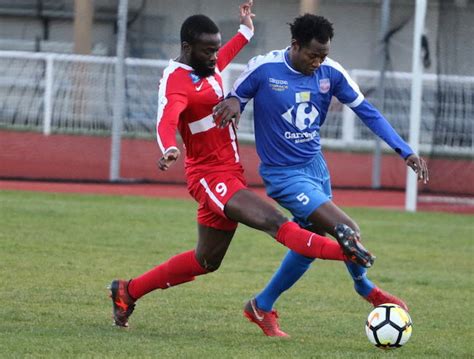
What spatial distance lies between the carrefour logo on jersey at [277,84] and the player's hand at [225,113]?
0.35 meters

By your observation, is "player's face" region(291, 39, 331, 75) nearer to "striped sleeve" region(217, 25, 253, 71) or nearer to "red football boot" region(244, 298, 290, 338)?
Answer: "striped sleeve" region(217, 25, 253, 71)

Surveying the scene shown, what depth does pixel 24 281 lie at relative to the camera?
8.41 metres

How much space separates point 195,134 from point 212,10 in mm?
9382

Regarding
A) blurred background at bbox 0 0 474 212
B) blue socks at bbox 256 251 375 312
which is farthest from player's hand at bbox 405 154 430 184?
blurred background at bbox 0 0 474 212

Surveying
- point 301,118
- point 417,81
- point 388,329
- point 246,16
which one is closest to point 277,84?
point 301,118

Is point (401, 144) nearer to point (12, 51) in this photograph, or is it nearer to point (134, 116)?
point (134, 116)

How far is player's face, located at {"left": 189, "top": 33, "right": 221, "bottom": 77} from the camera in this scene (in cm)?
666

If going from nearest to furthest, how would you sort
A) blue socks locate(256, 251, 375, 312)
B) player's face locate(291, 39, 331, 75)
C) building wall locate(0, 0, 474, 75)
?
player's face locate(291, 39, 331, 75), blue socks locate(256, 251, 375, 312), building wall locate(0, 0, 474, 75)

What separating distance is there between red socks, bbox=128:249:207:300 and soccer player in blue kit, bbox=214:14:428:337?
0.54 metres

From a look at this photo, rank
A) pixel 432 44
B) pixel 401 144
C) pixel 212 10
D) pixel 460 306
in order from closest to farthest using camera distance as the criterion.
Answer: pixel 401 144
pixel 460 306
pixel 432 44
pixel 212 10

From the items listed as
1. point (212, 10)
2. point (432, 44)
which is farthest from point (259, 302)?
point (212, 10)

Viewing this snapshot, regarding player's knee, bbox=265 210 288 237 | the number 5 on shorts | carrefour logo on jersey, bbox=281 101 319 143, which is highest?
carrefour logo on jersey, bbox=281 101 319 143

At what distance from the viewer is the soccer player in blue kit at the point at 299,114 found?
6.59 metres

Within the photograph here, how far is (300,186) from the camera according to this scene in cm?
661
